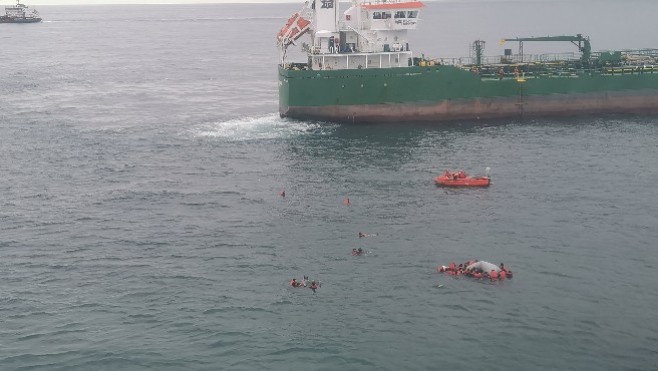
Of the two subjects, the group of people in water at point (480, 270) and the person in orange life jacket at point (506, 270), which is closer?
the group of people in water at point (480, 270)

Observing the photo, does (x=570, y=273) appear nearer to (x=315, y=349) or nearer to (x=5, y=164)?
(x=315, y=349)

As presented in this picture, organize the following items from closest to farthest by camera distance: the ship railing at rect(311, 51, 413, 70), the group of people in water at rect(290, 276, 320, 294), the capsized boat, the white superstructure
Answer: the group of people in water at rect(290, 276, 320, 294) < the capsized boat < the white superstructure < the ship railing at rect(311, 51, 413, 70)

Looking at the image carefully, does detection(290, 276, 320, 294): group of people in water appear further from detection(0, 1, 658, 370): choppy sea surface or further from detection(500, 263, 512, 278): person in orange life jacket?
detection(500, 263, 512, 278): person in orange life jacket

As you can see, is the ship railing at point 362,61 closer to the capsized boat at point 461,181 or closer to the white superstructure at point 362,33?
the white superstructure at point 362,33

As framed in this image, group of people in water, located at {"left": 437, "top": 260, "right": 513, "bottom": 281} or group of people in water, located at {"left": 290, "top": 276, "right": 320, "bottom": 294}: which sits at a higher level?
group of people in water, located at {"left": 437, "top": 260, "right": 513, "bottom": 281}

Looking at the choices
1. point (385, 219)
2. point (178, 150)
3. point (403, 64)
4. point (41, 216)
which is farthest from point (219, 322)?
point (403, 64)

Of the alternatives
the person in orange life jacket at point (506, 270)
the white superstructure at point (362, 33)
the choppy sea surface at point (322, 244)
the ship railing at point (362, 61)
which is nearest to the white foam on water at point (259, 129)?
the choppy sea surface at point (322, 244)

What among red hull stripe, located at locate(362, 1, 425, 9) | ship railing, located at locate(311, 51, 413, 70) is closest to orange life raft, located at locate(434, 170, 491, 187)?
ship railing, located at locate(311, 51, 413, 70)
